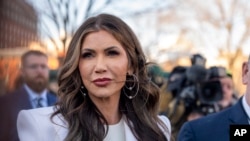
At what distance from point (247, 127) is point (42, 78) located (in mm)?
3391

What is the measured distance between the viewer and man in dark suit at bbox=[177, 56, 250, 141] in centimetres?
307

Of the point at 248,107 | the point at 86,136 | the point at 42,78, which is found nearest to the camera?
the point at 86,136

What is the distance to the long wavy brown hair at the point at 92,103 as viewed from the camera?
98.4 inches

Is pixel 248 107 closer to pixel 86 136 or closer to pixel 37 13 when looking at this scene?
pixel 86 136

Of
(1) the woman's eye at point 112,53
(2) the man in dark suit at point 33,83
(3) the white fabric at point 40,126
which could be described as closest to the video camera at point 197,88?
(2) the man in dark suit at point 33,83

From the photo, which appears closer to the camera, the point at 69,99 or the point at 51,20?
the point at 69,99

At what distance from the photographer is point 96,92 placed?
2498mm

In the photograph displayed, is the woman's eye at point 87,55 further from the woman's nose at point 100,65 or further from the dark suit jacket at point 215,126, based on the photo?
the dark suit jacket at point 215,126

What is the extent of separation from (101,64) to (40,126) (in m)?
0.38

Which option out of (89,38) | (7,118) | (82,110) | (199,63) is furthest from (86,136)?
(199,63)

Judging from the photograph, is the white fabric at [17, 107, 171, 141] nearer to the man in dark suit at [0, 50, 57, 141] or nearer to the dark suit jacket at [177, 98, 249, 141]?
the dark suit jacket at [177, 98, 249, 141]

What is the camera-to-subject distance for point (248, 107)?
3053 mm

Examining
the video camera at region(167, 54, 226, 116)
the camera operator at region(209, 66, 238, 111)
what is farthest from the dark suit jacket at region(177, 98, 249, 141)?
the camera operator at region(209, 66, 238, 111)

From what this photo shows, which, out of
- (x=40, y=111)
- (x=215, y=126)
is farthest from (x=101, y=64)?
(x=215, y=126)
